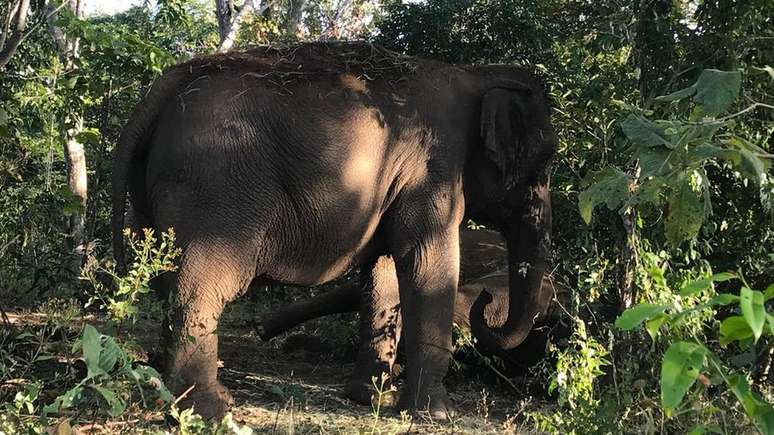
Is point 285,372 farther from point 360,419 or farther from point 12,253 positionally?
point 12,253

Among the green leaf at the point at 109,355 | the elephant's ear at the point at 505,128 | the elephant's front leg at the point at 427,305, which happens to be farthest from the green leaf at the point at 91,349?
the elephant's ear at the point at 505,128

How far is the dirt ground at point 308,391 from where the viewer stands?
5.16m

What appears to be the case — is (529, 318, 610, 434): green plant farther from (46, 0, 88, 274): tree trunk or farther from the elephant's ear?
(46, 0, 88, 274): tree trunk

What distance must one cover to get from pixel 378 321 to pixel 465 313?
844 millimetres

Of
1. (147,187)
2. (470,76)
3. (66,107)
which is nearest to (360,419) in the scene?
(147,187)

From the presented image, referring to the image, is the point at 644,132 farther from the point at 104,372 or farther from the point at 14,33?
the point at 14,33

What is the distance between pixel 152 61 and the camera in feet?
20.6

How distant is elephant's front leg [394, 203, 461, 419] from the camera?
6.29 metres

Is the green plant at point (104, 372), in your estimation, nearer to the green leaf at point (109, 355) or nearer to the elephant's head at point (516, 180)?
the green leaf at point (109, 355)

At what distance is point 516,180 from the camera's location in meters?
7.09

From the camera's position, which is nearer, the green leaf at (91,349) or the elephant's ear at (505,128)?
the green leaf at (91,349)

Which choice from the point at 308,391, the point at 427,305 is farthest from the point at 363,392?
the point at 427,305

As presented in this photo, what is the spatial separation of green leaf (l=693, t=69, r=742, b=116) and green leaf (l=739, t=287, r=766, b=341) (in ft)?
3.74

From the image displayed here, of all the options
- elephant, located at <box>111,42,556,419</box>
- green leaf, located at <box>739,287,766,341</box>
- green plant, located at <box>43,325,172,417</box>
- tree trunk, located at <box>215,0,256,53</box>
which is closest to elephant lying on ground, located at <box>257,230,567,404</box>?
elephant, located at <box>111,42,556,419</box>
